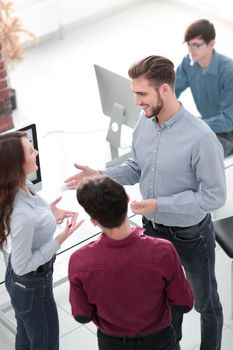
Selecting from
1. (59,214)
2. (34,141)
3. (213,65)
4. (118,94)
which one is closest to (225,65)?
(213,65)

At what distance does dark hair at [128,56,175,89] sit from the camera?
3.00 m

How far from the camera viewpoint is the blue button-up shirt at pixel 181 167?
9.86ft

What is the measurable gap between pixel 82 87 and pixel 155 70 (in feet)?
12.2

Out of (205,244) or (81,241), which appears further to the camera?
(81,241)

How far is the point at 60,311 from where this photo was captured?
4.07 metres

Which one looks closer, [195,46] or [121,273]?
[121,273]

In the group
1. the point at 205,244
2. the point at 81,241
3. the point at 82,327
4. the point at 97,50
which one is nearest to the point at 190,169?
the point at 205,244

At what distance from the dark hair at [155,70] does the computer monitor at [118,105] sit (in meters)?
1.28

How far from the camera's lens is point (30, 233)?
293cm

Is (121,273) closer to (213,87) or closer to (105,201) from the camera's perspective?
(105,201)

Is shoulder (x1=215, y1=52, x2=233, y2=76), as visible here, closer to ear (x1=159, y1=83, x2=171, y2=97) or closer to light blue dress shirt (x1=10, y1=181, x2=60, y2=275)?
ear (x1=159, y1=83, x2=171, y2=97)

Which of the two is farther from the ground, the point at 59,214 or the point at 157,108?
the point at 157,108

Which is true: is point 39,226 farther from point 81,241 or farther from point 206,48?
point 206,48

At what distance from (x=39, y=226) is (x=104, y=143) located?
152 centimetres
